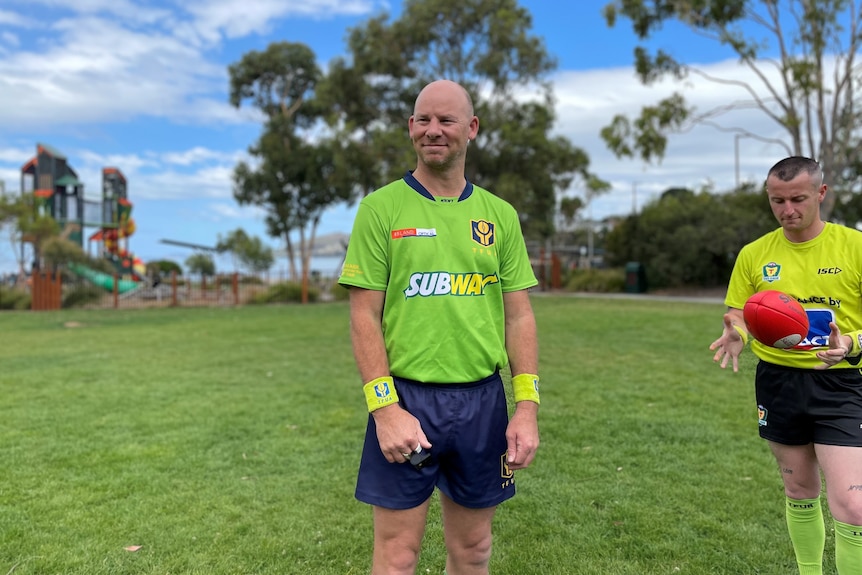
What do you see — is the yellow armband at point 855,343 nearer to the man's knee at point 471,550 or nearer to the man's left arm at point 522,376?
the man's left arm at point 522,376

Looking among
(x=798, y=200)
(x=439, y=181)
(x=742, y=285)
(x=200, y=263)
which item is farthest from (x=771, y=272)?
(x=200, y=263)

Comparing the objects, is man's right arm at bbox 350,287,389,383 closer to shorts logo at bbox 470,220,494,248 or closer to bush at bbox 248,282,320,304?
shorts logo at bbox 470,220,494,248

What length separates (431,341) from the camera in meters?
2.24

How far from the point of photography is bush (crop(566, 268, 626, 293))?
2919 cm

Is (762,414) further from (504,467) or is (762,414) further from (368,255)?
(368,255)

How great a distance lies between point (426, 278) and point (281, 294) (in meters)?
26.1

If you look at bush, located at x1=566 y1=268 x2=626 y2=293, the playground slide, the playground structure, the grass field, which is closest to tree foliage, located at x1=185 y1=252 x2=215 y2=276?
the playground structure

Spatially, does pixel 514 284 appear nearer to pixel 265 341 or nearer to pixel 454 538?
pixel 454 538

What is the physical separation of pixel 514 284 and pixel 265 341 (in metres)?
12.3

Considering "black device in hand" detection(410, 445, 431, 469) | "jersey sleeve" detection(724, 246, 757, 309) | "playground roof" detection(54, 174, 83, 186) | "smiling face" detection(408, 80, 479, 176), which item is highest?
"playground roof" detection(54, 174, 83, 186)

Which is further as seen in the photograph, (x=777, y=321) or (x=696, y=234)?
(x=696, y=234)

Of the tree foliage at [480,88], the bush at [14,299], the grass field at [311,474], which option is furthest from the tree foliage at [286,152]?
the grass field at [311,474]

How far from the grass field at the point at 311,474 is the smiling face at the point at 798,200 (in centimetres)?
80

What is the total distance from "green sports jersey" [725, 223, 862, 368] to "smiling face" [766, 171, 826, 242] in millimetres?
107
